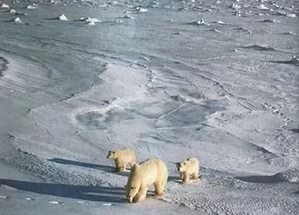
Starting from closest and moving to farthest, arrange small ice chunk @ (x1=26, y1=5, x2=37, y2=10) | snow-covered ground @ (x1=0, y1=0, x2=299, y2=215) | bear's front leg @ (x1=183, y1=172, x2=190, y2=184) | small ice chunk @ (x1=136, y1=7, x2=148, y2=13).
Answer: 1. snow-covered ground @ (x1=0, y1=0, x2=299, y2=215)
2. bear's front leg @ (x1=183, y1=172, x2=190, y2=184)
3. small ice chunk @ (x1=136, y1=7, x2=148, y2=13)
4. small ice chunk @ (x1=26, y1=5, x2=37, y2=10)

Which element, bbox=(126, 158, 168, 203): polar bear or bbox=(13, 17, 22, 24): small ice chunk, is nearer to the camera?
bbox=(126, 158, 168, 203): polar bear

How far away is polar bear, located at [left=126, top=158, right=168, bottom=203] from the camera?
214 inches

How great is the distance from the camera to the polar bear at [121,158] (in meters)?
6.48

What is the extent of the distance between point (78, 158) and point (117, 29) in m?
10.5

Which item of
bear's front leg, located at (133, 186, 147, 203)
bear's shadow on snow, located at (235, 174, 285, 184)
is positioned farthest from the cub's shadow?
bear's shadow on snow, located at (235, 174, 285, 184)

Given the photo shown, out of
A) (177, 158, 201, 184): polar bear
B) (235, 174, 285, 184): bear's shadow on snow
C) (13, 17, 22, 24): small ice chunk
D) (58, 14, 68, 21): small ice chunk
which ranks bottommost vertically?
(58, 14, 68, 21): small ice chunk

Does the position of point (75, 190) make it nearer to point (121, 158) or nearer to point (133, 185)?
point (133, 185)

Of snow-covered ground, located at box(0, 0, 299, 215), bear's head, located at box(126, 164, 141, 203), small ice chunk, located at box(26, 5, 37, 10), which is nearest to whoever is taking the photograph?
bear's head, located at box(126, 164, 141, 203)

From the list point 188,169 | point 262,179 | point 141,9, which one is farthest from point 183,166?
point 141,9

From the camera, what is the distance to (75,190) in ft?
19.2

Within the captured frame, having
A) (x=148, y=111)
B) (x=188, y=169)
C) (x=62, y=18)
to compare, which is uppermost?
(x=188, y=169)

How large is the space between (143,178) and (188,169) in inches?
30.3

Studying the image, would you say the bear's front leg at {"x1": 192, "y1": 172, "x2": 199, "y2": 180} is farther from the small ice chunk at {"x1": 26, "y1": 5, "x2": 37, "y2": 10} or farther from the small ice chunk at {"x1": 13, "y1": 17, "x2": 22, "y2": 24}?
the small ice chunk at {"x1": 26, "y1": 5, "x2": 37, "y2": 10}

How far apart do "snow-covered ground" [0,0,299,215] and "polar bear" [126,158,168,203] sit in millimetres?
81
